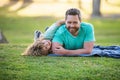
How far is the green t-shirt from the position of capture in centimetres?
869

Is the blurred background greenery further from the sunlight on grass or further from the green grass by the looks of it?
the green grass

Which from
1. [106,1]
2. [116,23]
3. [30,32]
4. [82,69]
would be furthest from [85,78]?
[106,1]

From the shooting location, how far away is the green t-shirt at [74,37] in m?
8.69

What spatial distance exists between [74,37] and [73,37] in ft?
0.06

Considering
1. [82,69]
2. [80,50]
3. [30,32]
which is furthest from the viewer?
[30,32]

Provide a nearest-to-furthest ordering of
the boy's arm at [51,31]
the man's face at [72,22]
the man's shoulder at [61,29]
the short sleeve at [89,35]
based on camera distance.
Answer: the man's face at [72,22] → the short sleeve at [89,35] → the man's shoulder at [61,29] → the boy's arm at [51,31]

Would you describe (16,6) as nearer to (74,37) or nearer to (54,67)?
(74,37)

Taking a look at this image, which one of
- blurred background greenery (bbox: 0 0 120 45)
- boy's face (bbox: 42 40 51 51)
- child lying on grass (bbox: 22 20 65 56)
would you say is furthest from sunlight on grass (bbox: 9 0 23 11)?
boy's face (bbox: 42 40 51 51)

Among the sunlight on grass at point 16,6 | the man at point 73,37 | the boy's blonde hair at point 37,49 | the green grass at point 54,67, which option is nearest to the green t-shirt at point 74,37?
the man at point 73,37

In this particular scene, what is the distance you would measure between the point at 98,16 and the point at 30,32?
5.07 metres

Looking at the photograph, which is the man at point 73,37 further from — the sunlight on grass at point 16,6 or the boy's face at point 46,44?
the sunlight on grass at point 16,6

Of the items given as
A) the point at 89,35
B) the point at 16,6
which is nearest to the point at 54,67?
the point at 89,35

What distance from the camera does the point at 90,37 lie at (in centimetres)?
865

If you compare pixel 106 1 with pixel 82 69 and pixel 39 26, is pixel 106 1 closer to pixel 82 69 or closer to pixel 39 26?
pixel 39 26
